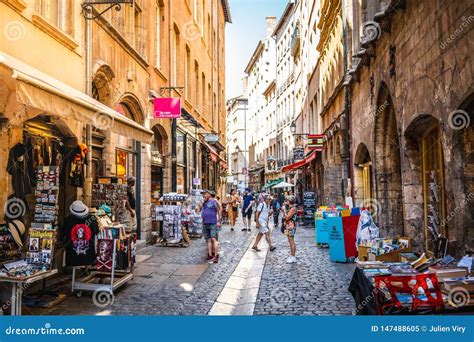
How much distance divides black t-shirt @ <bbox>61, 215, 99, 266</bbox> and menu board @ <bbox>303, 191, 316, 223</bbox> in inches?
598

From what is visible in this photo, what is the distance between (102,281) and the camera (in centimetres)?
764

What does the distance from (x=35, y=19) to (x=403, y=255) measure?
6978 mm

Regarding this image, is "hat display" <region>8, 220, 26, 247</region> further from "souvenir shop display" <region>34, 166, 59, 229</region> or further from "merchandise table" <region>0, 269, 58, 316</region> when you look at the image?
"merchandise table" <region>0, 269, 58, 316</region>

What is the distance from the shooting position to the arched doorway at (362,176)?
15.3m

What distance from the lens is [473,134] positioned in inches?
238

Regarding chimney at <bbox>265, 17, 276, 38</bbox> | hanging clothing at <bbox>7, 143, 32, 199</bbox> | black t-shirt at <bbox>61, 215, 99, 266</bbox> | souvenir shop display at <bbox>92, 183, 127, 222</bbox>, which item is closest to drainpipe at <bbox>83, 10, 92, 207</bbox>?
souvenir shop display at <bbox>92, 183, 127, 222</bbox>

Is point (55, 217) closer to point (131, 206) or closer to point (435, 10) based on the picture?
point (131, 206)

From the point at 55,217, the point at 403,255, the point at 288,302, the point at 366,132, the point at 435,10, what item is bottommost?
the point at 288,302

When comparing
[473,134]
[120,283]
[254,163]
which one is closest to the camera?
[473,134]

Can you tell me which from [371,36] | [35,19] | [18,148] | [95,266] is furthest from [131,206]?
[371,36]

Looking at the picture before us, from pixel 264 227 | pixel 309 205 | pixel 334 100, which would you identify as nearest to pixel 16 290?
pixel 264 227

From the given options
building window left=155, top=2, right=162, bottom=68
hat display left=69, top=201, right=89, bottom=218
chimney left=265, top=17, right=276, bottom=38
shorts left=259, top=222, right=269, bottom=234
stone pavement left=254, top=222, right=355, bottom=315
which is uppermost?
chimney left=265, top=17, right=276, bottom=38

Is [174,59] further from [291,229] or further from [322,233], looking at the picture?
[291,229]

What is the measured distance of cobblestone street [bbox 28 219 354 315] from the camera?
6.48 m
